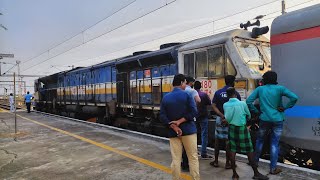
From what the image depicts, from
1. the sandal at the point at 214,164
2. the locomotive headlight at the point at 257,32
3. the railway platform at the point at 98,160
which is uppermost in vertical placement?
the locomotive headlight at the point at 257,32

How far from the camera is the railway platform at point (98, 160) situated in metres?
5.75

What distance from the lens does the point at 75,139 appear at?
10.2 meters

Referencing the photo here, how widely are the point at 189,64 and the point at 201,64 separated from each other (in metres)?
0.62

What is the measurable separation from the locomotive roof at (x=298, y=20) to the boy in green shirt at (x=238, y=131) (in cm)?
179

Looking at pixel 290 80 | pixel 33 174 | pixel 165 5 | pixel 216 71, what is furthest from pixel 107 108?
pixel 290 80

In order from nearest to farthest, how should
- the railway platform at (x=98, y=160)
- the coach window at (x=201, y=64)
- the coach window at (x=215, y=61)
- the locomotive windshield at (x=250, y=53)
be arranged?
the railway platform at (x=98, y=160)
the locomotive windshield at (x=250, y=53)
the coach window at (x=215, y=61)
the coach window at (x=201, y=64)

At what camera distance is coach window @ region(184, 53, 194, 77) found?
9.33 metres

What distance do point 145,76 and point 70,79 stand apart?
11239mm

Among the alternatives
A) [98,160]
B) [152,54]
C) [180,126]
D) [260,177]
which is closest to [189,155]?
[180,126]

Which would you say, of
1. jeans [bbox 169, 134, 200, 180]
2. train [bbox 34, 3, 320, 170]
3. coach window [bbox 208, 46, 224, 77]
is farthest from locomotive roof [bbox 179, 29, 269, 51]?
jeans [bbox 169, 134, 200, 180]

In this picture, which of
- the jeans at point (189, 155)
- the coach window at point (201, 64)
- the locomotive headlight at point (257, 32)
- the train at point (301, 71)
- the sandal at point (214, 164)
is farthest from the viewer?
the coach window at point (201, 64)

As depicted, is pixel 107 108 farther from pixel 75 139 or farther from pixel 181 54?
pixel 181 54

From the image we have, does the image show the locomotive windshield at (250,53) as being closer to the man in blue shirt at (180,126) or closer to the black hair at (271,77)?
the black hair at (271,77)

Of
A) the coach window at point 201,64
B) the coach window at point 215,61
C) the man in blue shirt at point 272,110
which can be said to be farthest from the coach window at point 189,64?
the man in blue shirt at point 272,110
